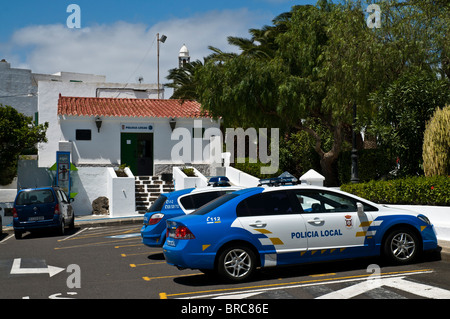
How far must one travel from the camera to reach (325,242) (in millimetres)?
8969

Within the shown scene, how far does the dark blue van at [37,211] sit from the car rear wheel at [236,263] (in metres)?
11.3

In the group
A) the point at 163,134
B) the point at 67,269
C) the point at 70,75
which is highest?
the point at 70,75

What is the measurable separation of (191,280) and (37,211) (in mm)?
10642

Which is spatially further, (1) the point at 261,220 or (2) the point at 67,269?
(2) the point at 67,269

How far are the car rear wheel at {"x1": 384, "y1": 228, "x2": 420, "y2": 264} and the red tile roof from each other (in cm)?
2000

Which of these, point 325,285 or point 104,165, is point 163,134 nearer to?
point 104,165

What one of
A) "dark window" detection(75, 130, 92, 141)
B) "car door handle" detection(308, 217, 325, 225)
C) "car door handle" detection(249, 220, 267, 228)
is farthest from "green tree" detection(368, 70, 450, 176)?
"dark window" detection(75, 130, 92, 141)

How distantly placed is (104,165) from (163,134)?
3.67m

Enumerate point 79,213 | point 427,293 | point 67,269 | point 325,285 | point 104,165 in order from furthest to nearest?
point 104,165 < point 79,213 < point 67,269 < point 325,285 < point 427,293

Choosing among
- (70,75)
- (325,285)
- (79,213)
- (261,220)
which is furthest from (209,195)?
(70,75)

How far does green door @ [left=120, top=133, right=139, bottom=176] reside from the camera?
29.5m

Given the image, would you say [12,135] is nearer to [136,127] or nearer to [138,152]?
[136,127]

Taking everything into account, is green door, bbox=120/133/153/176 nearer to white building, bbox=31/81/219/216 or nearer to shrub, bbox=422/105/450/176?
white building, bbox=31/81/219/216

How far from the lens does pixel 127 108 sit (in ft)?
101
